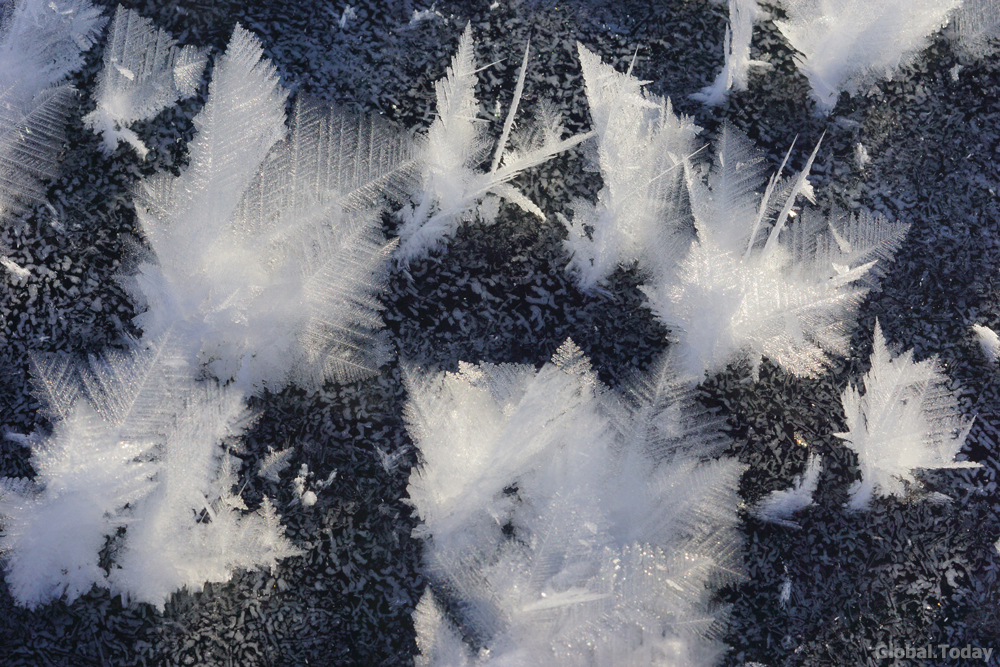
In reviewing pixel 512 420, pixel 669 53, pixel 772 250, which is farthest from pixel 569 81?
pixel 512 420

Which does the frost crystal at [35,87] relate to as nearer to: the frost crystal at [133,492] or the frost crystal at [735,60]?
the frost crystal at [133,492]

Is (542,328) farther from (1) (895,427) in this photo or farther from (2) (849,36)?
(2) (849,36)

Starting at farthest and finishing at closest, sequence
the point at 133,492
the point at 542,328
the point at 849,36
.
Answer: the point at 849,36, the point at 542,328, the point at 133,492

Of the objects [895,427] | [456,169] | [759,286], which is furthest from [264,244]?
[895,427]

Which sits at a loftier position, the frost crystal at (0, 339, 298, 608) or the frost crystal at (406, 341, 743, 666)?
the frost crystal at (406, 341, 743, 666)

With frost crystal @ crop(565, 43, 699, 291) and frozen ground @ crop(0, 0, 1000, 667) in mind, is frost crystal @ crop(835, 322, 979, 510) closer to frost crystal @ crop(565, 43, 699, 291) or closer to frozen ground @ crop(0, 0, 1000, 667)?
frozen ground @ crop(0, 0, 1000, 667)

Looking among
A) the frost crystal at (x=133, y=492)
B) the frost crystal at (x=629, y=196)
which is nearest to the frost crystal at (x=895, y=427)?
the frost crystal at (x=629, y=196)

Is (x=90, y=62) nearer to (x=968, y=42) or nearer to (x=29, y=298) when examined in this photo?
(x=29, y=298)

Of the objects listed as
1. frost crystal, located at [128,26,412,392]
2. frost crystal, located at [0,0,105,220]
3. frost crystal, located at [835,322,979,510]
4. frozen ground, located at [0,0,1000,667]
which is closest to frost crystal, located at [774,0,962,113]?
frozen ground, located at [0,0,1000,667]
